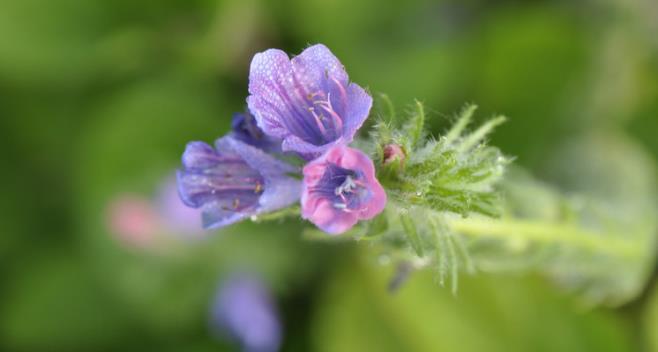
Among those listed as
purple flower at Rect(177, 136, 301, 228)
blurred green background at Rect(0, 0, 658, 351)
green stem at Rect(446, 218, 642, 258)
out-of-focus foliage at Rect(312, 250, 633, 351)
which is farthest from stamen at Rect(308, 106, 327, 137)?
blurred green background at Rect(0, 0, 658, 351)

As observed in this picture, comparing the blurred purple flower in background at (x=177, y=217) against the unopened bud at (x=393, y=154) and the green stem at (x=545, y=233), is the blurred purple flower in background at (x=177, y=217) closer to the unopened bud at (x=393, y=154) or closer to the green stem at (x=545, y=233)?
the green stem at (x=545, y=233)

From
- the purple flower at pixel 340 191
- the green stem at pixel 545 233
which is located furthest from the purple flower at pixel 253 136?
the green stem at pixel 545 233

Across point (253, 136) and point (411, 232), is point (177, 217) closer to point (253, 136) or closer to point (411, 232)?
point (253, 136)

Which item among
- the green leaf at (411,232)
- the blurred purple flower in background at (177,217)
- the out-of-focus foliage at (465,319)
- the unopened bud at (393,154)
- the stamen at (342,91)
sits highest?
the stamen at (342,91)

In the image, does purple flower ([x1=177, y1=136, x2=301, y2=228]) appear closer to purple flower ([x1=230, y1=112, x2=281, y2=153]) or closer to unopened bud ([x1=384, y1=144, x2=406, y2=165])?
purple flower ([x1=230, y1=112, x2=281, y2=153])

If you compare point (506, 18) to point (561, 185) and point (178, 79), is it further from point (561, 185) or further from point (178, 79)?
point (178, 79)

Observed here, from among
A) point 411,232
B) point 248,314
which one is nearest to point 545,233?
point 411,232
